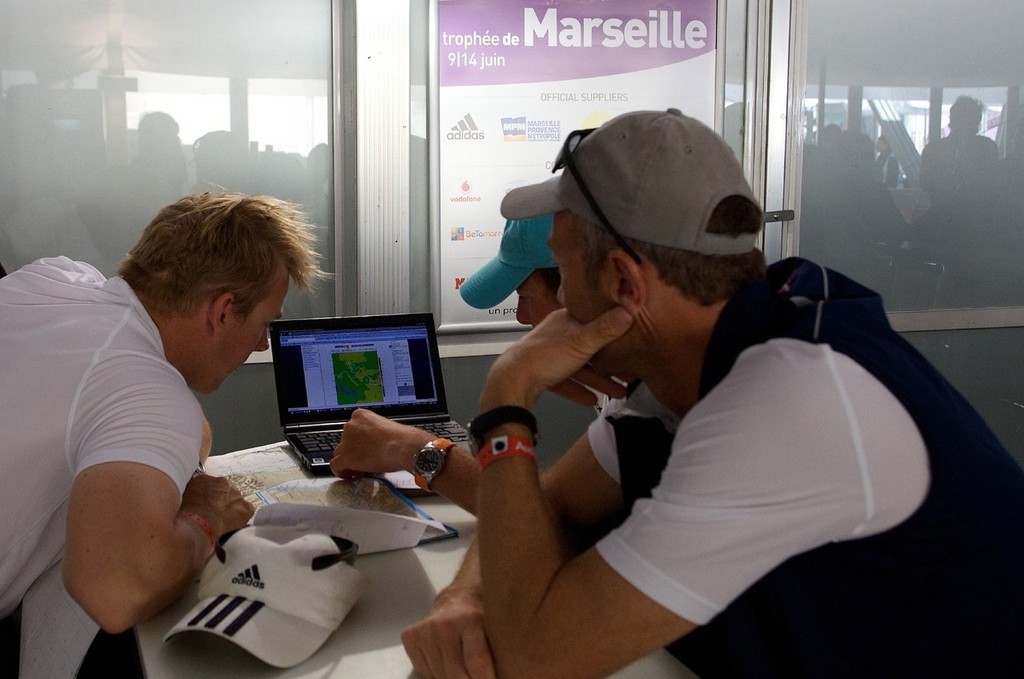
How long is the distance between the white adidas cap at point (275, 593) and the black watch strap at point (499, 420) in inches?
10.1

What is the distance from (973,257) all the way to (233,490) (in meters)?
3.41

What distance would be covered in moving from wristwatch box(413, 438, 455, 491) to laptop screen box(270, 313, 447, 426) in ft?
1.83

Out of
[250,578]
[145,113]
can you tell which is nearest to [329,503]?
[250,578]

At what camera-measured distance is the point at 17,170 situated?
3.06 metres

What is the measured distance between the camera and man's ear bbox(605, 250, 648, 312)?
1.25 metres

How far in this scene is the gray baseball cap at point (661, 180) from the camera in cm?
121

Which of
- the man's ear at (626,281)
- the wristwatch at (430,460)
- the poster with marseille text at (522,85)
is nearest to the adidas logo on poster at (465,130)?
the poster with marseille text at (522,85)

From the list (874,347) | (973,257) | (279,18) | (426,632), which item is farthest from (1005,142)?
(426,632)

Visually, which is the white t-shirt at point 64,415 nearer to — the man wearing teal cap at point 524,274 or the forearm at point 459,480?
the forearm at point 459,480

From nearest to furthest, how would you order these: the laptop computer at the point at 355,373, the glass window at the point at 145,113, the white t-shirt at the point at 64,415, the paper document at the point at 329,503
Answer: the white t-shirt at the point at 64,415, the paper document at the point at 329,503, the laptop computer at the point at 355,373, the glass window at the point at 145,113

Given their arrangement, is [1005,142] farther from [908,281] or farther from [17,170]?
[17,170]

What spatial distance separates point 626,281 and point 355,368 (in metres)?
1.29

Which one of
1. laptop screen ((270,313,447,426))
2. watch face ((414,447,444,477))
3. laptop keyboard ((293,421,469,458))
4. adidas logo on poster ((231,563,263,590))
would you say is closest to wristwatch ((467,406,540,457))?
adidas logo on poster ((231,563,263,590))

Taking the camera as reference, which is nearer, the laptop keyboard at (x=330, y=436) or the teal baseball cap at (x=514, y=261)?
the teal baseball cap at (x=514, y=261)
